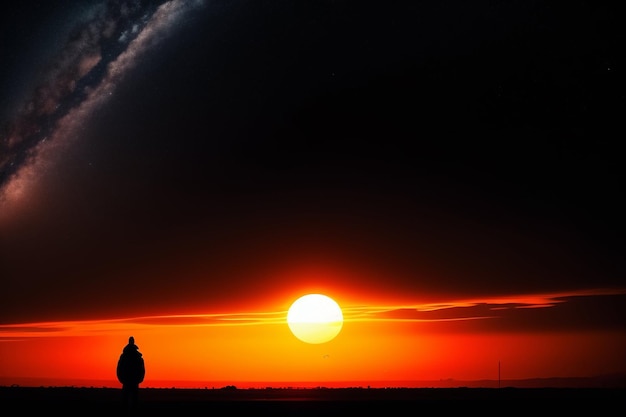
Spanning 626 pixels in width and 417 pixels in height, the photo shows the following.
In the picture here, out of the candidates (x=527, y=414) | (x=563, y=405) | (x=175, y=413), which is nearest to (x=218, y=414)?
(x=175, y=413)

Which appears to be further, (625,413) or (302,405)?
(302,405)

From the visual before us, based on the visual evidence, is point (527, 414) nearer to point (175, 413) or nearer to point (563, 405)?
point (563, 405)

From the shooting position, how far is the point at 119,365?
70.2 ft

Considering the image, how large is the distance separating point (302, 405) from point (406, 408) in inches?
152

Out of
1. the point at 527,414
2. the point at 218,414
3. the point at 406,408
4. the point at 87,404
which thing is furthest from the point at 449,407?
the point at 87,404

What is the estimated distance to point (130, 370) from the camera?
838 inches

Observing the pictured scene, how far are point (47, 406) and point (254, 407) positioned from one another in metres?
6.53

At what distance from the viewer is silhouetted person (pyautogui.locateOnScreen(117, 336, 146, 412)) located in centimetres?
2127

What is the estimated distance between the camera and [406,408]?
24188 millimetres

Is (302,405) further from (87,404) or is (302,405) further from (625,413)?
(625,413)

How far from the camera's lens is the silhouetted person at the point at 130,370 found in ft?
69.8

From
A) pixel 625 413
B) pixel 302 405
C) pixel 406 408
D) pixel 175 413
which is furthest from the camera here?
pixel 302 405

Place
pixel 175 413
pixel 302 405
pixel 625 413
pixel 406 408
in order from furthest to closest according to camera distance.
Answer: pixel 302 405 → pixel 406 408 → pixel 175 413 → pixel 625 413

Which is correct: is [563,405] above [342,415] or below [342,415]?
above
